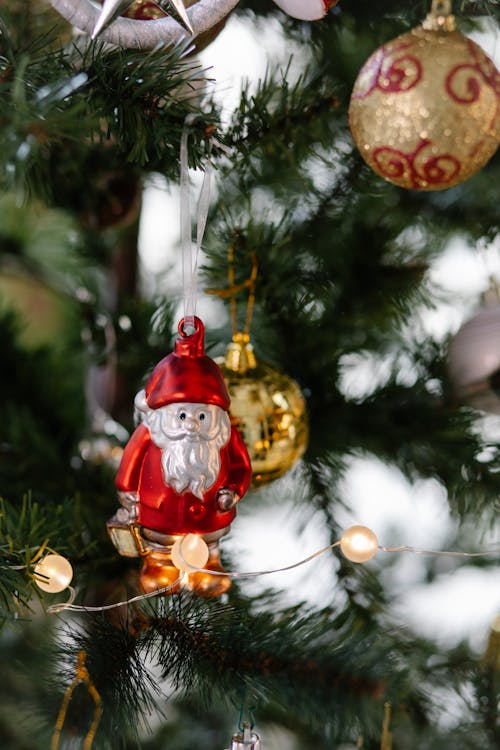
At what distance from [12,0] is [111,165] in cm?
17

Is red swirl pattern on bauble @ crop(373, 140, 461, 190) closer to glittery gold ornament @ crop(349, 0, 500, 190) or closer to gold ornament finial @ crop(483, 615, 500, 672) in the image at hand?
glittery gold ornament @ crop(349, 0, 500, 190)

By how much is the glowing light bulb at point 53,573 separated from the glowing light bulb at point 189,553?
2.7 inches

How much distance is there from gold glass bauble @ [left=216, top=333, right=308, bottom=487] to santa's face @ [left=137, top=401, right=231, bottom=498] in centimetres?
6

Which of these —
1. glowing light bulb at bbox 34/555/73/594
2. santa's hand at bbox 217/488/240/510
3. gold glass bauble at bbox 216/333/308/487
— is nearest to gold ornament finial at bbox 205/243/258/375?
gold glass bauble at bbox 216/333/308/487

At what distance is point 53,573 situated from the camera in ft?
1.68

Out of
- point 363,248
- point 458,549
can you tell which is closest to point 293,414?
point 363,248

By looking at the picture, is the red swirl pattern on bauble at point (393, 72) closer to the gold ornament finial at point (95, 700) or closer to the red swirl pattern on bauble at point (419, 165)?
the red swirl pattern on bauble at point (419, 165)

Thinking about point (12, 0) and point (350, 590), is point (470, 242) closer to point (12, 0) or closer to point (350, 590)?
point (350, 590)

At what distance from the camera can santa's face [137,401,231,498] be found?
563mm

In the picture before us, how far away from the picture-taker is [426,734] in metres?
0.61

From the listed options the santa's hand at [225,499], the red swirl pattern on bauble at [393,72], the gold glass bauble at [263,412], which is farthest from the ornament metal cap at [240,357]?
the red swirl pattern on bauble at [393,72]

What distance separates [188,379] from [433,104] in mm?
232

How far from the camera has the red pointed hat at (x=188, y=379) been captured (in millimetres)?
561

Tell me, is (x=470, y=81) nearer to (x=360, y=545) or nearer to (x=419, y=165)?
(x=419, y=165)
